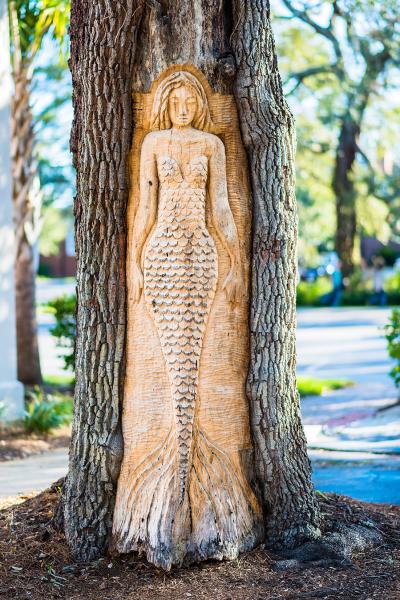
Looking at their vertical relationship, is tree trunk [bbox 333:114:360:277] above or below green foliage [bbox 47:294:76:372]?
above

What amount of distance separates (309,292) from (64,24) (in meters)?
20.8

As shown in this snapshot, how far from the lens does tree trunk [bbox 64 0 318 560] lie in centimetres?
465

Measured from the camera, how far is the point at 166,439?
462cm

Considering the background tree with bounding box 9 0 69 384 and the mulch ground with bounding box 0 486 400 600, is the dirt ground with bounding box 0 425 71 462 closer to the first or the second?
the background tree with bounding box 9 0 69 384

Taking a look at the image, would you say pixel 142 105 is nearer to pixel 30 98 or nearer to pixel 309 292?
pixel 30 98

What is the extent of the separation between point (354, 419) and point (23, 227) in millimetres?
5157

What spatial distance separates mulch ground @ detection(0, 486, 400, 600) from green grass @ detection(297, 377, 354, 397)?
6.76m

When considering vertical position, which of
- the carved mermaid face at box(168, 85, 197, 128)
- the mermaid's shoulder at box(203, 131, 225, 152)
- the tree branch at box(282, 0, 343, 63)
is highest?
the tree branch at box(282, 0, 343, 63)

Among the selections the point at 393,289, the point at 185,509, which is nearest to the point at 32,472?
the point at 185,509

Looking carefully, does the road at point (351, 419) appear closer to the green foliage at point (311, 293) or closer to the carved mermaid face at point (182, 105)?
the carved mermaid face at point (182, 105)

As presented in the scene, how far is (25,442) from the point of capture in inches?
343

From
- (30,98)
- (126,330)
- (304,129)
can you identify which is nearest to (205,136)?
(126,330)

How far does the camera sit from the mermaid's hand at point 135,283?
4.64 m

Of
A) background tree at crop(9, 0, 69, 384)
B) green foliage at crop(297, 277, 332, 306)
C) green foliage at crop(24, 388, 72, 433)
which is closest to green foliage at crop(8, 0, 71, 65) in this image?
background tree at crop(9, 0, 69, 384)
